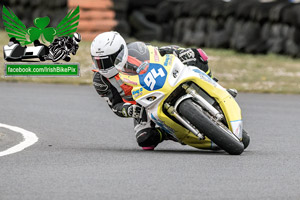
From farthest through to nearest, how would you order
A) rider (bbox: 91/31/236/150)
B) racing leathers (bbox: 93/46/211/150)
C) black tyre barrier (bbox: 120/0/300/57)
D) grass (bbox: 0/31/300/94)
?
black tyre barrier (bbox: 120/0/300/57), grass (bbox: 0/31/300/94), racing leathers (bbox: 93/46/211/150), rider (bbox: 91/31/236/150)

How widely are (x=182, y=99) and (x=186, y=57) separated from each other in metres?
0.97

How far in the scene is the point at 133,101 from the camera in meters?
8.85

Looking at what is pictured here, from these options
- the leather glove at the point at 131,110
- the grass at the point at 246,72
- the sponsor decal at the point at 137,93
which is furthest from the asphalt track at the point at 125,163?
the grass at the point at 246,72

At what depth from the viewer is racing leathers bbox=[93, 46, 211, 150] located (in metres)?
8.72

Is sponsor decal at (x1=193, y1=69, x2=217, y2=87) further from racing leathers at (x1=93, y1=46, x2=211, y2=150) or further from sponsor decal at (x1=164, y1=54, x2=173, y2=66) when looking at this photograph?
racing leathers at (x1=93, y1=46, x2=211, y2=150)

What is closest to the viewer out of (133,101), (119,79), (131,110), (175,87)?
(175,87)

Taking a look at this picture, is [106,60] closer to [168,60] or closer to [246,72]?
[168,60]

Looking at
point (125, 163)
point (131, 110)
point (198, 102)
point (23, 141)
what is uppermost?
point (198, 102)

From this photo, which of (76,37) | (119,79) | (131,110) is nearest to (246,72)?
(76,37)

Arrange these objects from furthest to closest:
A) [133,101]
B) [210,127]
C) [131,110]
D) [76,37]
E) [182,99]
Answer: [76,37] → [133,101] → [131,110] → [182,99] → [210,127]

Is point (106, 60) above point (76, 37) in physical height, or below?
above

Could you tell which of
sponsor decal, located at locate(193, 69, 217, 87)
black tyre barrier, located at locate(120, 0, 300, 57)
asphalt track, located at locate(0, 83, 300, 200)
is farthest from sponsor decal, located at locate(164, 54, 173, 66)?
black tyre barrier, located at locate(120, 0, 300, 57)

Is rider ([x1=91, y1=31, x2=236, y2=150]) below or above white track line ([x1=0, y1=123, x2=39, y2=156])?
above

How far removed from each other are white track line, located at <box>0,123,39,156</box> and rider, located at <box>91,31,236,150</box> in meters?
0.99
